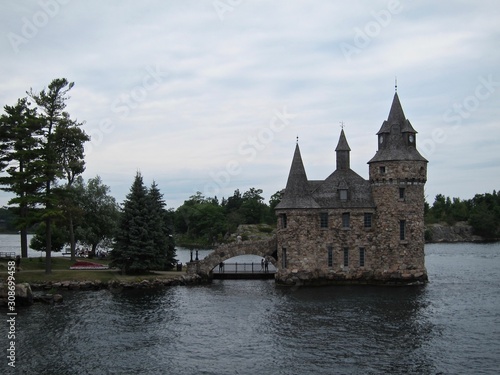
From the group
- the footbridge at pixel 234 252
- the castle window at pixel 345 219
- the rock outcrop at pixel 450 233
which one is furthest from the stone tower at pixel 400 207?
the rock outcrop at pixel 450 233

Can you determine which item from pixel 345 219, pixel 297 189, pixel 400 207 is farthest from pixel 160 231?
pixel 400 207

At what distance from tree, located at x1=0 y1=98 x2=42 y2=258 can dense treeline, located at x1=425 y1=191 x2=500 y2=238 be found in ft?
413

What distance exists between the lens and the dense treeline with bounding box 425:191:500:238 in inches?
5758

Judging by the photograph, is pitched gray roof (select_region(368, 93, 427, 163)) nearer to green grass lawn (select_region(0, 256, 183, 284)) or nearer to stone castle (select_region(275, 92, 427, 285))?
stone castle (select_region(275, 92, 427, 285))

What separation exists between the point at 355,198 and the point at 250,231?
64394 mm

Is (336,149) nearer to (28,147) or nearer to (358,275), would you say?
(358,275)

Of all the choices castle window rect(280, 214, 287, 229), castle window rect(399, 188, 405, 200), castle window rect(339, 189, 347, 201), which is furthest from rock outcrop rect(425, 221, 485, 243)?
castle window rect(280, 214, 287, 229)

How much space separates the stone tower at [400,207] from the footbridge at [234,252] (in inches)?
406

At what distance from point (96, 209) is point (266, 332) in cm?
4054

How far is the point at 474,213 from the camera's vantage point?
506 ft

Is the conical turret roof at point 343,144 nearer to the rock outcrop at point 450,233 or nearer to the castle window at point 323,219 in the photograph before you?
the castle window at point 323,219

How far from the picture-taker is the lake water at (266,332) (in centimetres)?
2620

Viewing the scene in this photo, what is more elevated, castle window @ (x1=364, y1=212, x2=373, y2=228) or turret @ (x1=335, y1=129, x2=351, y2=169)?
turret @ (x1=335, y1=129, x2=351, y2=169)

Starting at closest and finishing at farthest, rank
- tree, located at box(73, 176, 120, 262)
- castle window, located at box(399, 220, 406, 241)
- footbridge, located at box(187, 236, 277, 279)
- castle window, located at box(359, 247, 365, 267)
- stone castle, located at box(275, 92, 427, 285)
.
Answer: stone castle, located at box(275, 92, 427, 285), castle window, located at box(399, 220, 406, 241), castle window, located at box(359, 247, 365, 267), footbridge, located at box(187, 236, 277, 279), tree, located at box(73, 176, 120, 262)
